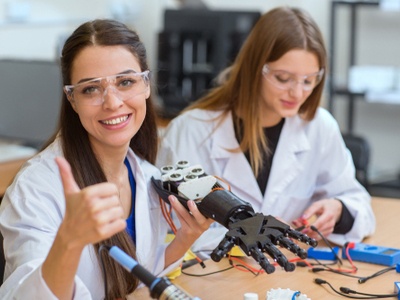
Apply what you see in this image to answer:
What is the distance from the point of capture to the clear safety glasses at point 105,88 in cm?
172

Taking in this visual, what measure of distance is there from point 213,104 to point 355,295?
2.93 ft

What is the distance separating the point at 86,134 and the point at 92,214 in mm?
587

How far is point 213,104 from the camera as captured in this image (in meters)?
2.46

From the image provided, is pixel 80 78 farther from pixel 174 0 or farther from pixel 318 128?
pixel 174 0

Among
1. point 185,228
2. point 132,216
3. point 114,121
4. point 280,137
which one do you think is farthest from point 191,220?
point 280,137

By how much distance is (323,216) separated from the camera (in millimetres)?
2199

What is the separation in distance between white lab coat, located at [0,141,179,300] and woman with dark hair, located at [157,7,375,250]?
486 millimetres

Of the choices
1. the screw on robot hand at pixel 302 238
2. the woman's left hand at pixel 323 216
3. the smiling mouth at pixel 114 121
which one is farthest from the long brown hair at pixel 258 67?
the screw on robot hand at pixel 302 238

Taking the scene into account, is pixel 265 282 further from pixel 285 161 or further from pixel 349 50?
pixel 349 50

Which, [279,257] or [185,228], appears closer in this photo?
[279,257]

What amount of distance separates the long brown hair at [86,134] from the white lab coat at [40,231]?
1.3 inches

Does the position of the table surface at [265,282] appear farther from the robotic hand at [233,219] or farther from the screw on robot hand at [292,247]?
the screw on robot hand at [292,247]

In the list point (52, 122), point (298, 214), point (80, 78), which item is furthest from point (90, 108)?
point (52, 122)

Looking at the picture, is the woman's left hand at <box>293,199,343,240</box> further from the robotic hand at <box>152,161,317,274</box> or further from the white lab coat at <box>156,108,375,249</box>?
the robotic hand at <box>152,161,317,274</box>
